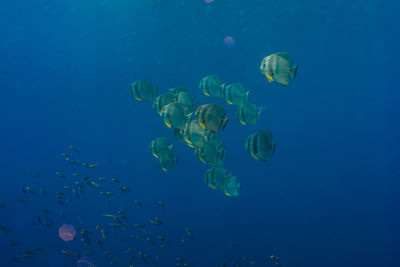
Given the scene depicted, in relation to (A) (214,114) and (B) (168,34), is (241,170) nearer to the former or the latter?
(B) (168,34)

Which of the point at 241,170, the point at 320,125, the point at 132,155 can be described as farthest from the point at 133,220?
the point at 320,125

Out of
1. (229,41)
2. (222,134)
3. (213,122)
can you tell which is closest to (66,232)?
(222,134)

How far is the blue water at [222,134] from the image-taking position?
16406mm

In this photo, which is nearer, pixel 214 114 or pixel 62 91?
pixel 214 114

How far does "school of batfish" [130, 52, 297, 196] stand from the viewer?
357 cm

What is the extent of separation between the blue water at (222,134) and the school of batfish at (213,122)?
11.6 meters

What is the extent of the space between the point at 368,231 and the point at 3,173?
70.4ft

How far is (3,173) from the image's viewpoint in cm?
1720

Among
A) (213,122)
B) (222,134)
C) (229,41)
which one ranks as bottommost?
(213,122)

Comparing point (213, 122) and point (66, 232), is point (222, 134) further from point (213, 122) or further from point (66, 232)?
point (213, 122)

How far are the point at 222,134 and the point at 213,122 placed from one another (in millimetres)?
13558

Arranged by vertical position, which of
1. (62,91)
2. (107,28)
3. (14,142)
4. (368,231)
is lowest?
(14,142)

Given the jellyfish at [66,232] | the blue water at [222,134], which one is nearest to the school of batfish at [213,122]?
the blue water at [222,134]

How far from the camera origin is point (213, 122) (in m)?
3.73
